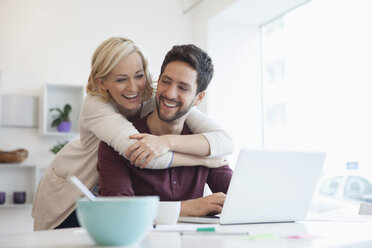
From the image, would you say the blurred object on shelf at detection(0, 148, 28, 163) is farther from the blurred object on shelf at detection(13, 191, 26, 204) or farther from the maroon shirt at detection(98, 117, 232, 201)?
the maroon shirt at detection(98, 117, 232, 201)

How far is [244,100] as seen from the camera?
4.59 metres

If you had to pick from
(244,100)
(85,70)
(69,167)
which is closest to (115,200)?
(69,167)

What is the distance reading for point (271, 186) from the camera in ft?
4.20

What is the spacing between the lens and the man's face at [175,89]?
1.76 m

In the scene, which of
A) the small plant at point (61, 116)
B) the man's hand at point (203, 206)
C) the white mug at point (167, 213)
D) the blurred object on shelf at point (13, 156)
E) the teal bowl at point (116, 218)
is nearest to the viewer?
the teal bowl at point (116, 218)

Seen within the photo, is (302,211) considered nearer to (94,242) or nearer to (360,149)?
(94,242)

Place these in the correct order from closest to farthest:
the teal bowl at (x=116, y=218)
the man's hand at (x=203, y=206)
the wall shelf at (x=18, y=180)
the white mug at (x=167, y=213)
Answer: the teal bowl at (x=116, y=218) → the white mug at (x=167, y=213) → the man's hand at (x=203, y=206) → the wall shelf at (x=18, y=180)

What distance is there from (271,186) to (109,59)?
91 cm

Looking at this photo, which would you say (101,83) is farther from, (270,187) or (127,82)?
(270,187)

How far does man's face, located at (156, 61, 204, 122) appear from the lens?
176cm

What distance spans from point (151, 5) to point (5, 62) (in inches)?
59.0

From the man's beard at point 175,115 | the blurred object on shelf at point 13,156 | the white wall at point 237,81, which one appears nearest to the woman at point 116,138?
the man's beard at point 175,115

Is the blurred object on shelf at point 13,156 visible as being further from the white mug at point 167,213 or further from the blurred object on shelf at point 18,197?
the white mug at point 167,213

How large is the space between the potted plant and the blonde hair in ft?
6.85
